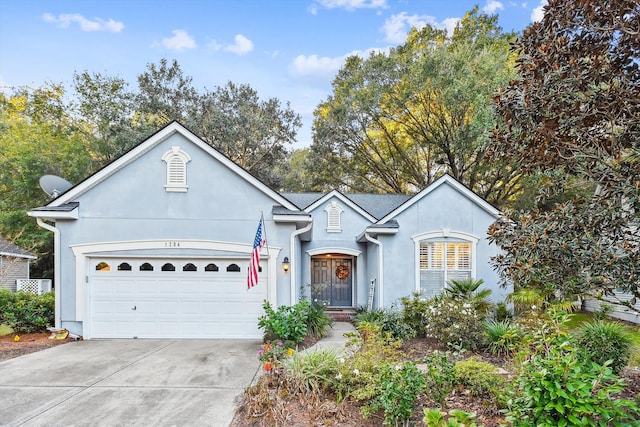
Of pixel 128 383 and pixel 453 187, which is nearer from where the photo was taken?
pixel 128 383

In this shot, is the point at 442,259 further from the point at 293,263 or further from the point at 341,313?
the point at 293,263

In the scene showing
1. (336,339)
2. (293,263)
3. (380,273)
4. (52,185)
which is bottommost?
(336,339)

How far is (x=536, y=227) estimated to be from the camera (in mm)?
4141

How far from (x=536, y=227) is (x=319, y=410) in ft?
12.0

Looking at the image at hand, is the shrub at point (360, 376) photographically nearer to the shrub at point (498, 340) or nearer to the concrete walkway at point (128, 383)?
the concrete walkway at point (128, 383)

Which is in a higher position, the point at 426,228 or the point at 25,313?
the point at 426,228

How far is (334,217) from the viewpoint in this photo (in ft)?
45.1

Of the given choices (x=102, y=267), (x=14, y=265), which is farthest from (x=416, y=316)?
(x=14, y=265)

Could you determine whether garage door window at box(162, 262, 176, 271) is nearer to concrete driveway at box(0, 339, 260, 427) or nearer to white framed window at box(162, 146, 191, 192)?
concrete driveway at box(0, 339, 260, 427)

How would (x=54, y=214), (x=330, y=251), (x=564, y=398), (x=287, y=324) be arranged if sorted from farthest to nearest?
(x=330, y=251) < (x=54, y=214) < (x=287, y=324) < (x=564, y=398)

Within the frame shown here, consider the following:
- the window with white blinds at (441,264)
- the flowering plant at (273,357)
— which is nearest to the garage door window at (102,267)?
the flowering plant at (273,357)

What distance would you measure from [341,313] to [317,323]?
162 inches

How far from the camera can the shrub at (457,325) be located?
7.60 meters

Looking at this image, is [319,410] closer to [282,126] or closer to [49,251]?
[282,126]
